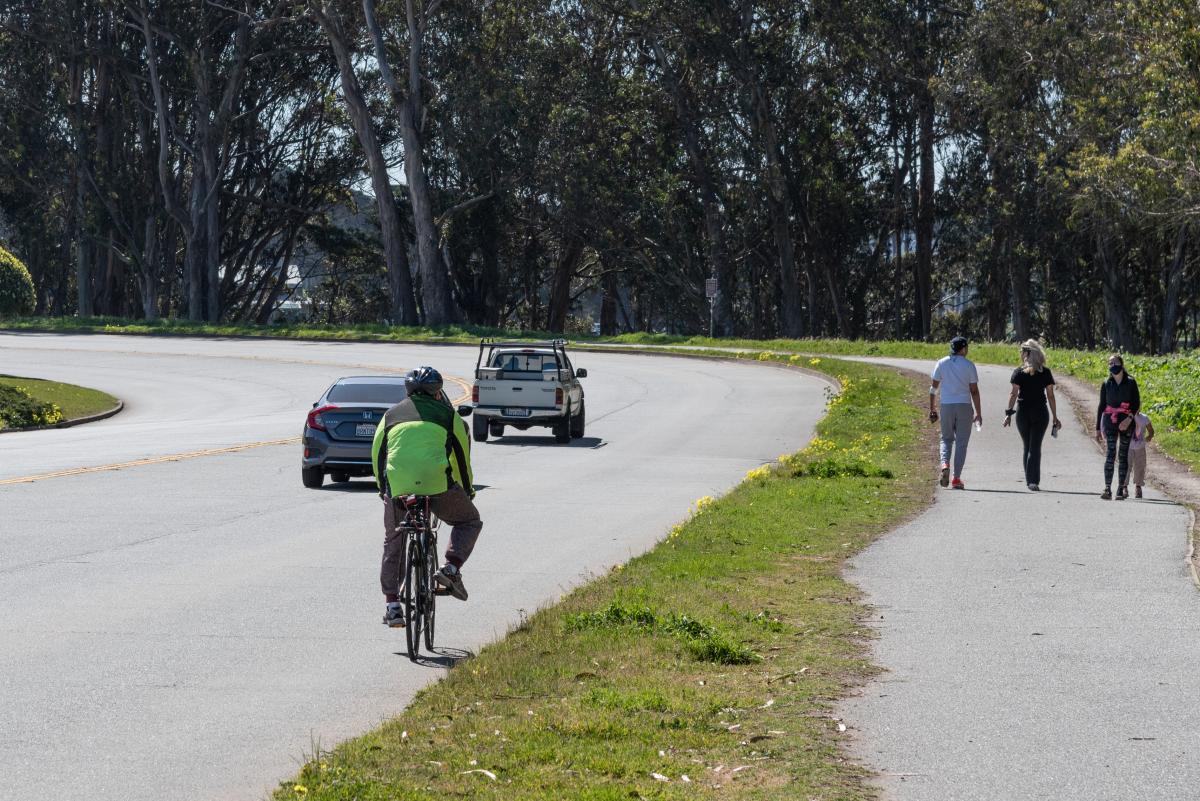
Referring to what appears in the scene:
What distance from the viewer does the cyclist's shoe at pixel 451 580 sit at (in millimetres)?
10086

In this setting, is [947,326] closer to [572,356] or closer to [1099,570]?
[572,356]

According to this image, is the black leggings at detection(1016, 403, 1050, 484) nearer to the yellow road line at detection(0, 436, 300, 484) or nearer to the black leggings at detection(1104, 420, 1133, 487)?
the black leggings at detection(1104, 420, 1133, 487)

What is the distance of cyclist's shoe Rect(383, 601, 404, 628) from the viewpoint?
10.0 metres

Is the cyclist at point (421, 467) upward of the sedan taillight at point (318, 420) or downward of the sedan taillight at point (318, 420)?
upward

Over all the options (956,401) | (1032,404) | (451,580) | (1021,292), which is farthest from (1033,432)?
(1021,292)

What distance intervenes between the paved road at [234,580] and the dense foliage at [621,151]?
Result: 112 feet

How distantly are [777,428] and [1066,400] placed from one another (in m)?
5.88

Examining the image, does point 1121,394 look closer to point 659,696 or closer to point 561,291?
point 659,696

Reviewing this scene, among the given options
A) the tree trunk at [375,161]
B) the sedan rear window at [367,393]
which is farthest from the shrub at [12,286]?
the sedan rear window at [367,393]

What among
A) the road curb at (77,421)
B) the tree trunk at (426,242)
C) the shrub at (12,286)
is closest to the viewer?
the road curb at (77,421)

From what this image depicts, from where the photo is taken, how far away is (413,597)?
10031 millimetres

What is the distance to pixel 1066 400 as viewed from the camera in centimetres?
3325

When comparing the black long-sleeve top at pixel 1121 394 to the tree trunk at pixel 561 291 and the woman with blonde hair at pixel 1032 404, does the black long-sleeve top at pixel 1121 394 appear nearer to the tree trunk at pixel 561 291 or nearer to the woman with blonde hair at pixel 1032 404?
the woman with blonde hair at pixel 1032 404

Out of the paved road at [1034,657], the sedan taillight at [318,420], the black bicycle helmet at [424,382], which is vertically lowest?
the paved road at [1034,657]
